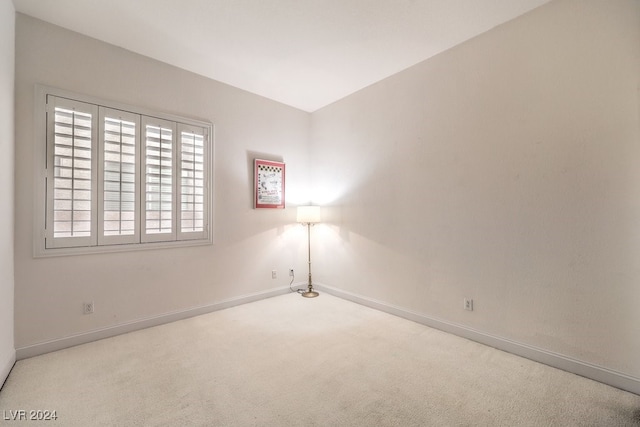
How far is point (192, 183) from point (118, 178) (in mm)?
733

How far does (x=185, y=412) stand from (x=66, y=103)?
283 cm

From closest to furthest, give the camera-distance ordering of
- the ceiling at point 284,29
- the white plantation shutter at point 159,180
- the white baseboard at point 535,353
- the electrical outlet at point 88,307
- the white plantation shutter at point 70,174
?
1. the white baseboard at point 535,353
2. the ceiling at point 284,29
3. the white plantation shutter at point 70,174
4. the electrical outlet at point 88,307
5. the white plantation shutter at point 159,180

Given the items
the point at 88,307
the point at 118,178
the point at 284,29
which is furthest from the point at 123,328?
the point at 284,29

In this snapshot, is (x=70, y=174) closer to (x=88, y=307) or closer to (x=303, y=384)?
(x=88, y=307)

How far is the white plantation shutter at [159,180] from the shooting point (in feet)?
10.0

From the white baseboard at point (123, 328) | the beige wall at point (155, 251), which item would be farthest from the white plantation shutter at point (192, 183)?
the white baseboard at point (123, 328)

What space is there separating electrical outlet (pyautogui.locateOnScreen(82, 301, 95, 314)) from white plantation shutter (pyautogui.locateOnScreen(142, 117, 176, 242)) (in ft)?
2.45

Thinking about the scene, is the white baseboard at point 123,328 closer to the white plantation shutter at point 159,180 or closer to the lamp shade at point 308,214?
the white plantation shutter at point 159,180

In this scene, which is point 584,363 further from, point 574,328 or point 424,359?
point 424,359

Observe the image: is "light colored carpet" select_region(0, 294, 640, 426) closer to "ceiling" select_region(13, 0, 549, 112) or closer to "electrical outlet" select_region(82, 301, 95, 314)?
"electrical outlet" select_region(82, 301, 95, 314)

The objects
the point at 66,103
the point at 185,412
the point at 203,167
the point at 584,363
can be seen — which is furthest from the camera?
the point at 203,167

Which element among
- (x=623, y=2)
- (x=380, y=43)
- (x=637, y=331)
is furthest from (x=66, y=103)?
(x=637, y=331)

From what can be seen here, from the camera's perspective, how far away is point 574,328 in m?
2.21

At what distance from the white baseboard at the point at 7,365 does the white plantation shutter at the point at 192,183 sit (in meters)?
1.58
